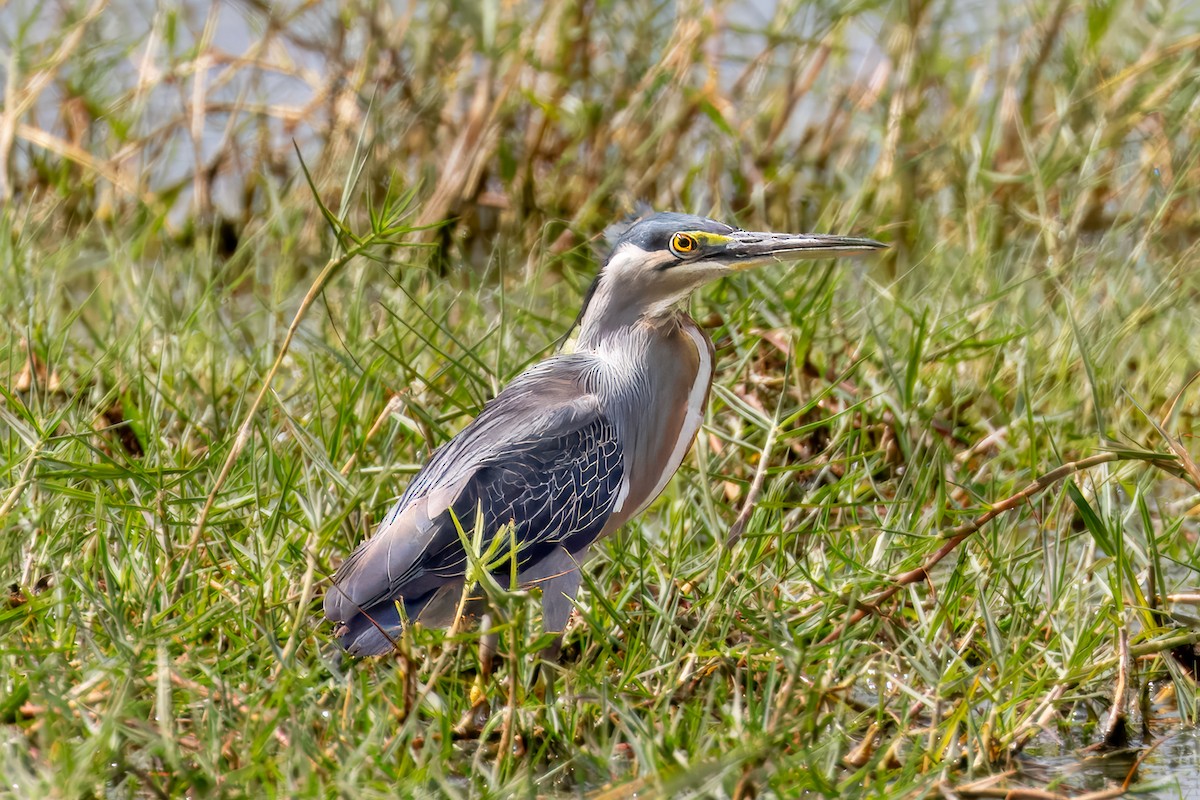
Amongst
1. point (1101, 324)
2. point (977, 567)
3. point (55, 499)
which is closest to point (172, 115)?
point (55, 499)

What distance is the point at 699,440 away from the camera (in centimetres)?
384

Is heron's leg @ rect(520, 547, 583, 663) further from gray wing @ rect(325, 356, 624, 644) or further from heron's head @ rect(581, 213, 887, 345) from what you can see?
heron's head @ rect(581, 213, 887, 345)

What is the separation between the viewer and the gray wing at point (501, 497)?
125 inches

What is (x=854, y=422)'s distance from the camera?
421 cm

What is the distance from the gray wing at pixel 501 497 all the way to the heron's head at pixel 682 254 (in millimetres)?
257

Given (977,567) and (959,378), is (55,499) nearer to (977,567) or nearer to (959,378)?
(977,567)

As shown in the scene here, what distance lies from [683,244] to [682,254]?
0.9 inches

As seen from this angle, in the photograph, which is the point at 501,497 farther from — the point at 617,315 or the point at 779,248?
the point at 779,248

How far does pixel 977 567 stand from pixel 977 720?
0.38m

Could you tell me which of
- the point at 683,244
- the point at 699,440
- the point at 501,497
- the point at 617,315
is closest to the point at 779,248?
the point at 683,244

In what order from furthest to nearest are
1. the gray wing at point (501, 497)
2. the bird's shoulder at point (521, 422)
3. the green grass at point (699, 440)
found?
the bird's shoulder at point (521, 422) → the gray wing at point (501, 497) → the green grass at point (699, 440)

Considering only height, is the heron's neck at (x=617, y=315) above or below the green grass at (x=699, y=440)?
above

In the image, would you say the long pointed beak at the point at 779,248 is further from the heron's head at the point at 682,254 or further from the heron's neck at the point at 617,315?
the heron's neck at the point at 617,315

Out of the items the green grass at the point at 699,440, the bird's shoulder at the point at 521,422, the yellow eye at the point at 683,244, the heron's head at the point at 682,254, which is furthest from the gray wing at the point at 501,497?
the yellow eye at the point at 683,244
